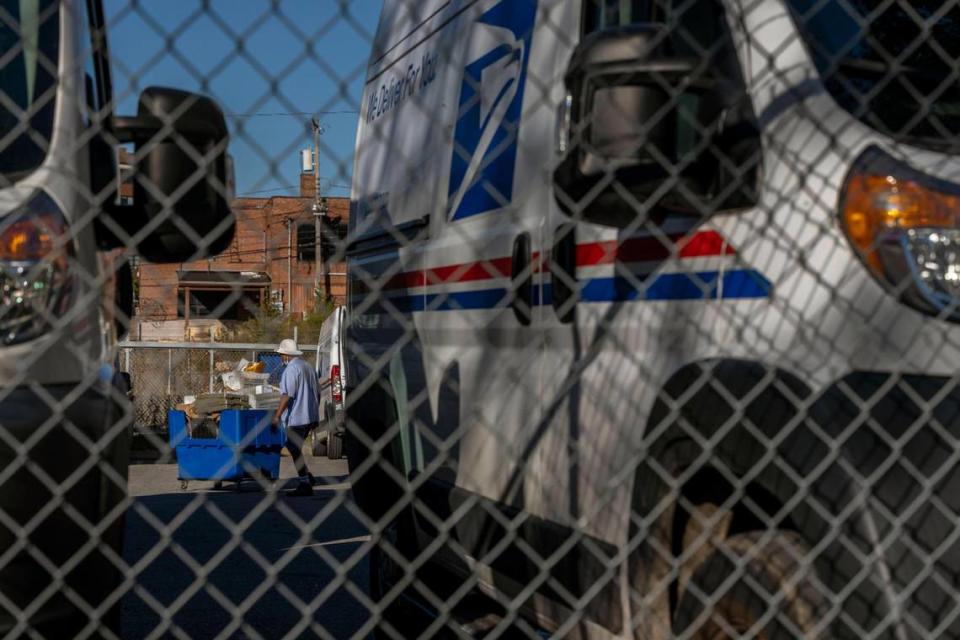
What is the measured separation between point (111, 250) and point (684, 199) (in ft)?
4.88

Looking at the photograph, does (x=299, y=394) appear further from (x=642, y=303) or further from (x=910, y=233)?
(x=910, y=233)

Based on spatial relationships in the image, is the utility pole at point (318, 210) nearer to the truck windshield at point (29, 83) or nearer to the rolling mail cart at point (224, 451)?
the truck windshield at point (29, 83)

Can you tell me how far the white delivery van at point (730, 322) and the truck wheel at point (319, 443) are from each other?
14308 millimetres

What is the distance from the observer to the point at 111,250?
325 cm

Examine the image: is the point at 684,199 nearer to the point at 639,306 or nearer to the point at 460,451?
the point at 639,306

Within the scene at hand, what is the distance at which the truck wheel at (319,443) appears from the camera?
1854 centimetres

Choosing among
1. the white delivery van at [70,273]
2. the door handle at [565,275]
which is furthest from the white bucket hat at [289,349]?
the white delivery van at [70,273]

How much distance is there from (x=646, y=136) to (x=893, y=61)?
736mm

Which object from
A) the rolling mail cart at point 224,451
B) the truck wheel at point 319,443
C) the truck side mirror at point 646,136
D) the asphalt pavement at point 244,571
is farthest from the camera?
the truck wheel at point 319,443

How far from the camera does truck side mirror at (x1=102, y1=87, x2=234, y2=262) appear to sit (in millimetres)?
2795

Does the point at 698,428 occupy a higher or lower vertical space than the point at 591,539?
higher

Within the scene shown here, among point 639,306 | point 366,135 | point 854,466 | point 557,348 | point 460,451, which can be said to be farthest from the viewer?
point 366,135

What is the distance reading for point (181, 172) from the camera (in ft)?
9.64

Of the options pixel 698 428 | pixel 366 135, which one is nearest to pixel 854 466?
pixel 698 428
